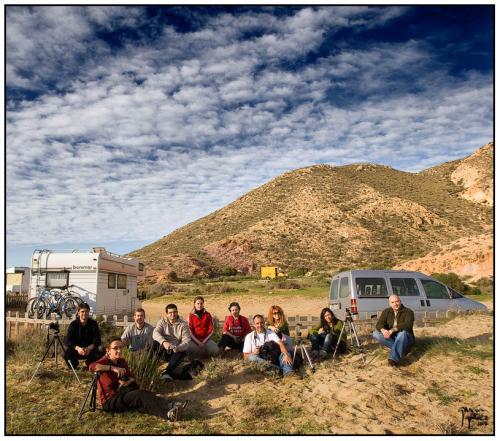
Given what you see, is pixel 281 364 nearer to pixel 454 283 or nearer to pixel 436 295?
pixel 436 295

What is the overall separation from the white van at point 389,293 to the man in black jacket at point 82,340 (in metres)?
6.42

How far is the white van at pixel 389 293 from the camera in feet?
38.2

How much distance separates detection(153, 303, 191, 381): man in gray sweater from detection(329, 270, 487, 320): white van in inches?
195

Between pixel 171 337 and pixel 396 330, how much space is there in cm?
420

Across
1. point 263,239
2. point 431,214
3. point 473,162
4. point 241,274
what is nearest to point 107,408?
point 241,274

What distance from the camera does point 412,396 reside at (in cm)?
663

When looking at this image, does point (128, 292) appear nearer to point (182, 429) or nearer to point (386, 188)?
point (182, 429)

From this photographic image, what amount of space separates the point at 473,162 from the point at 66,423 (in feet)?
249

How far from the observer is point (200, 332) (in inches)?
347

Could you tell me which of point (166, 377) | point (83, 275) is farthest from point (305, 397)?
point (83, 275)

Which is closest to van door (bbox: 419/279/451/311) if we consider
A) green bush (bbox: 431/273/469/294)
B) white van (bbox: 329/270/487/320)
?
white van (bbox: 329/270/487/320)

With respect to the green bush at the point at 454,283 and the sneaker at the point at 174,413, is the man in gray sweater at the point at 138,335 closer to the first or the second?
the sneaker at the point at 174,413

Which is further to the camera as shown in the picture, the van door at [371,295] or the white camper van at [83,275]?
the white camper van at [83,275]

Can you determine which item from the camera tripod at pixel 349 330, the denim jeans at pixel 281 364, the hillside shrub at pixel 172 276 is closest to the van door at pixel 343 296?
the camera tripod at pixel 349 330
